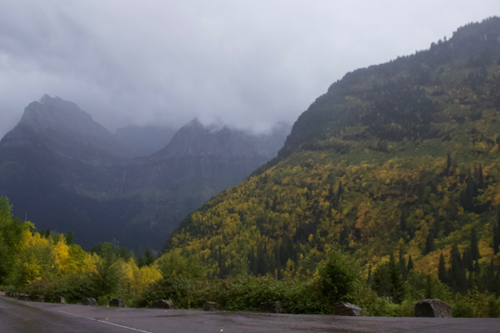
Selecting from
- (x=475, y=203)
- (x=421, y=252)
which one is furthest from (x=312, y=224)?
(x=475, y=203)

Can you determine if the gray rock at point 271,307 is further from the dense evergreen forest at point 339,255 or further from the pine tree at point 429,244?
the pine tree at point 429,244

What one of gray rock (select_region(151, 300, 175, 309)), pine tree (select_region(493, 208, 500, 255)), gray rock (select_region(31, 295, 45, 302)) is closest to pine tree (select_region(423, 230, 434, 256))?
pine tree (select_region(493, 208, 500, 255))

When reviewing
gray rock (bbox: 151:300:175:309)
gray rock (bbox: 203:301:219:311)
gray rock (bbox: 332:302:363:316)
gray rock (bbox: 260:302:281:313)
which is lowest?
gray rock (bbox: 151:300:175:309)

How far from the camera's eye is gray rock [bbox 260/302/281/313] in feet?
53.0

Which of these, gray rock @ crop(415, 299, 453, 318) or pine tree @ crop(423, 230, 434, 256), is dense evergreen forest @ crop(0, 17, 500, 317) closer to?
pine tree @ crop(423, 230, 434, 256)

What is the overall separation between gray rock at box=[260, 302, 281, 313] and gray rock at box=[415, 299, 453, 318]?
6328mm

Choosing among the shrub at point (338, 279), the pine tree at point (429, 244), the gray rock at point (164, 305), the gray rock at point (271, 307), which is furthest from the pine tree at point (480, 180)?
the gray rock at point (164, 305)

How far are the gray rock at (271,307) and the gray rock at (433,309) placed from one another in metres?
6.33

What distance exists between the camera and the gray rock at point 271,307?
16.2 meters

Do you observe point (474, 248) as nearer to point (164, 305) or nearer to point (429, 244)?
point (429, 244)

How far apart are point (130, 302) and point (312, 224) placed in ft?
526

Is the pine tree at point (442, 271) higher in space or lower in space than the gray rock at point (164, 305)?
lower

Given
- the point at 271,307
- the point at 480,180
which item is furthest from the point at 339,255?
the point at 480,180

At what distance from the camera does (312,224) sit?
179250 mm
